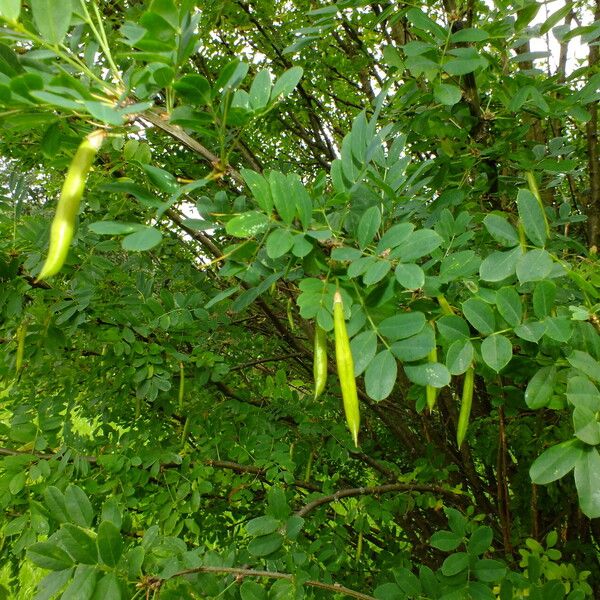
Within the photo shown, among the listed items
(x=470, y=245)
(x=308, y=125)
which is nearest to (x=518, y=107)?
(x=470, y=245)

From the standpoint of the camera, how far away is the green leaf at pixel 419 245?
1.82ft

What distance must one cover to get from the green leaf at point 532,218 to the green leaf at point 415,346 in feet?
0.53

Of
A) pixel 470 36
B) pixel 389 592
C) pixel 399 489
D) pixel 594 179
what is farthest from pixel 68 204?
pixel 594 179

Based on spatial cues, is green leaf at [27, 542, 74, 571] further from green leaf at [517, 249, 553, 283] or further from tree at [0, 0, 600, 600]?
green leaf at [517, 249, 553, 283]

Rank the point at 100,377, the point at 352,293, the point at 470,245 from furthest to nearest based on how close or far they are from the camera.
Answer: the point at 100,377 < the point at 470,245 < the point at 352,293

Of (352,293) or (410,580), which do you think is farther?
(410,580)

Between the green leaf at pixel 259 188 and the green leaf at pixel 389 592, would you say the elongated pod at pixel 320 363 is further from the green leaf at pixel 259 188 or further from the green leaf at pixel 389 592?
the green leaf at pixel 389 592

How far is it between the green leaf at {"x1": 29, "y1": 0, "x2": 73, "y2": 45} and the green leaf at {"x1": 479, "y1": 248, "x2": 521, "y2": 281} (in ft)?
1.58

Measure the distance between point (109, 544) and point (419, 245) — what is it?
47 centimetres

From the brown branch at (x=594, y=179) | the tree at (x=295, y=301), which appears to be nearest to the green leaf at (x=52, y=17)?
the tree at (x=295, y=301)

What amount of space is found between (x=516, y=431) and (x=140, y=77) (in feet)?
4.20

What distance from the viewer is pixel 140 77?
0.45 m

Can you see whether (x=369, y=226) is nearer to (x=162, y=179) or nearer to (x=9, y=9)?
(x=162, y=179)

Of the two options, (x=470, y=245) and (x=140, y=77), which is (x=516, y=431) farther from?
(x=140, y=77)
